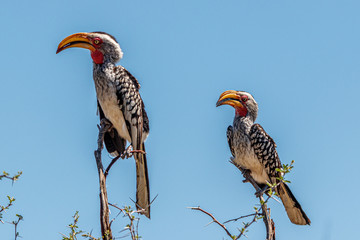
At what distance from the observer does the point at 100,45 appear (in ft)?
19.2

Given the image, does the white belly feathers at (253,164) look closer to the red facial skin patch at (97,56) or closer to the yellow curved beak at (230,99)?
the yellow curved beak at (230,99)

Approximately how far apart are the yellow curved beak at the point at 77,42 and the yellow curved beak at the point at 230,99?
A: 2.05 m

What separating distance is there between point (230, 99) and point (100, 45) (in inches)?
83.1

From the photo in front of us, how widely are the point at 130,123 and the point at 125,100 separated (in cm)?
25

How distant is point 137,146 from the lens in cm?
548

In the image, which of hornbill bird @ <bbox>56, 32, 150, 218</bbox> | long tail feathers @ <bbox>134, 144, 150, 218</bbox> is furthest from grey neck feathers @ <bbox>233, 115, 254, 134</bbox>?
long tail feathers @ <bbox>134, 144, 150, 218</bbox>

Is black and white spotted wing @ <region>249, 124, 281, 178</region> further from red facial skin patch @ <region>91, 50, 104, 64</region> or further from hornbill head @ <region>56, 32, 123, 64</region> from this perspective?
red facial skin patch @ <region>91, 50, 104, 64</region>

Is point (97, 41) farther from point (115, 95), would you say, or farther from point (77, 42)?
point (115, 95)

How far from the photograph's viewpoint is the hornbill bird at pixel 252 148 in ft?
22.4

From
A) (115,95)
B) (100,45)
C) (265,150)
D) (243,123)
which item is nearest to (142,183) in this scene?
(115,95)

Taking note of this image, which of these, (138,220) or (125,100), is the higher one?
(125,100)

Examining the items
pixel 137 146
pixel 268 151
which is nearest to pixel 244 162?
pixel 268 151

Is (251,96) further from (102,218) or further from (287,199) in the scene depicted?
(102,218)

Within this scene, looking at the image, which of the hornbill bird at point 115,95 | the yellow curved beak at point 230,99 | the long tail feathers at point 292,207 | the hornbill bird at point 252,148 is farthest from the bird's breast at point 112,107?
the long tail feathers at point 292,207
